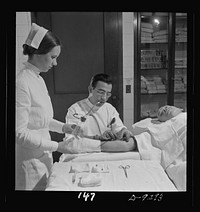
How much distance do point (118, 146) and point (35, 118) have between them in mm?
380

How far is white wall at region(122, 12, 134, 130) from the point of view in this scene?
1276 mm

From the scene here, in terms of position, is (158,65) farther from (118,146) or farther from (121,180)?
(121,180)

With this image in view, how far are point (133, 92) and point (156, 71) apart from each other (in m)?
0.14

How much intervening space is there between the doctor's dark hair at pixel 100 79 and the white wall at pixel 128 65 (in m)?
0.07

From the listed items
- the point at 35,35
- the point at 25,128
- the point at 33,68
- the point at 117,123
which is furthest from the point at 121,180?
the point at 35,35

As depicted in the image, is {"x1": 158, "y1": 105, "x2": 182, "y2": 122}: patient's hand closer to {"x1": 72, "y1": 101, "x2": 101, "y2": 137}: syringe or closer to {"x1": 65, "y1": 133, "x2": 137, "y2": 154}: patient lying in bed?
{"x1": 65, "y1": 133, "x2": 137, "y2": 154}: patient lying in bed

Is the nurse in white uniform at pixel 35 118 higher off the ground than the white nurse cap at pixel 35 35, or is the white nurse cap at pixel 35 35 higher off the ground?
the white nurse cap at pixel 35 35

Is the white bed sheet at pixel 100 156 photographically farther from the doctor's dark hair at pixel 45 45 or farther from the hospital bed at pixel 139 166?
the doctor's dark hair at pixel 45 45

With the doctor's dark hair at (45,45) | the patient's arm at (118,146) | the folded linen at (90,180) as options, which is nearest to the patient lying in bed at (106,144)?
the patient's arm at (118,146)

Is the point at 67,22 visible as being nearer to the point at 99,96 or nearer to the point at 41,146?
the point at 99,96

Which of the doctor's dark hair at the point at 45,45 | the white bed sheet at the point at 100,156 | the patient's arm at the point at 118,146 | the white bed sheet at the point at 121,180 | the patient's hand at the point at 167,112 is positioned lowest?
the white bed sheet at the point at 121,180

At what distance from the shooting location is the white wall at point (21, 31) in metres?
1.25

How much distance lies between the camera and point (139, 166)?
4.27 ft
